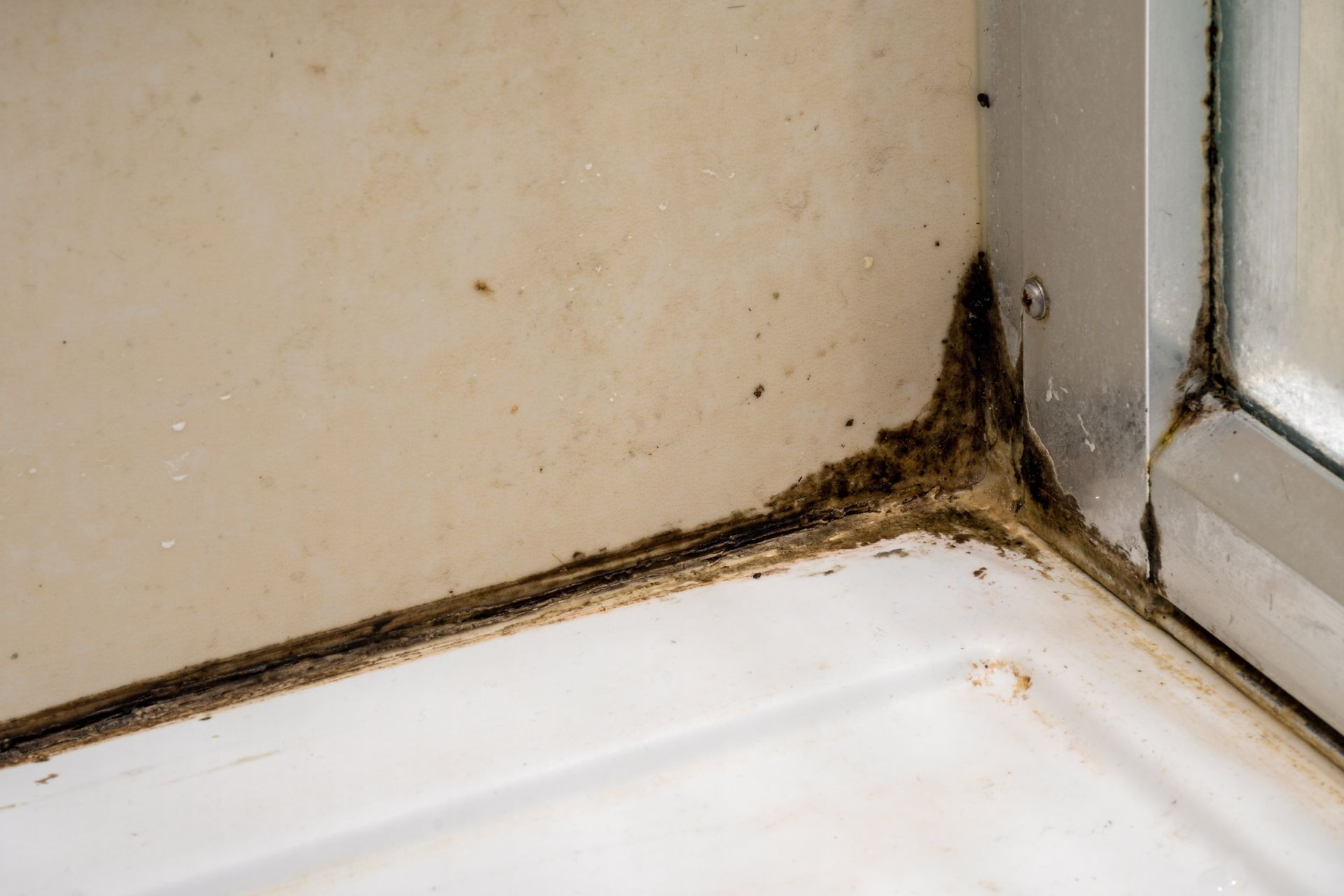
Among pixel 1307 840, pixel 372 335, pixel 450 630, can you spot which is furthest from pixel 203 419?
pixel 1307 840

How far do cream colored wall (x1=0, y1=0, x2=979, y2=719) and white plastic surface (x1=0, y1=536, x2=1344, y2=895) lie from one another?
137 mm

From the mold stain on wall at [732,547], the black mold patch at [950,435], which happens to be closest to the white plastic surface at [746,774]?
the mold stain on wall at [732,547]

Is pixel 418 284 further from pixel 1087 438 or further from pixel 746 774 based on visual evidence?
pixel 1087 438

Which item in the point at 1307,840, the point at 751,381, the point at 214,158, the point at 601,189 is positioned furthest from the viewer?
the point at 751,381

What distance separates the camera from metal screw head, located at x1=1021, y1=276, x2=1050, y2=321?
1.07m

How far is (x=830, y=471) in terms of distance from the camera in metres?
1.20

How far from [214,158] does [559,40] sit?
30cm

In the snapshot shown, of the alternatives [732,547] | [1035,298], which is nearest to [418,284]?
[732,547]

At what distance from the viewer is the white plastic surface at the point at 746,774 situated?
2.76 feet

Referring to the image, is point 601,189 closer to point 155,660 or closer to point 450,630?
point 450,630

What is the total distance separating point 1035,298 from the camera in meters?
1.08

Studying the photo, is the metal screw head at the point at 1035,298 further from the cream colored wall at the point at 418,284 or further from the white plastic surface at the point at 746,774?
the white plastic surface at the point at 746,774

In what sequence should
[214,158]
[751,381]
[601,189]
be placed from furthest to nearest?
[751,381]
[601,189]
[214,158]

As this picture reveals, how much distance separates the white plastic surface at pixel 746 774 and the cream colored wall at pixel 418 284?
14 cm
